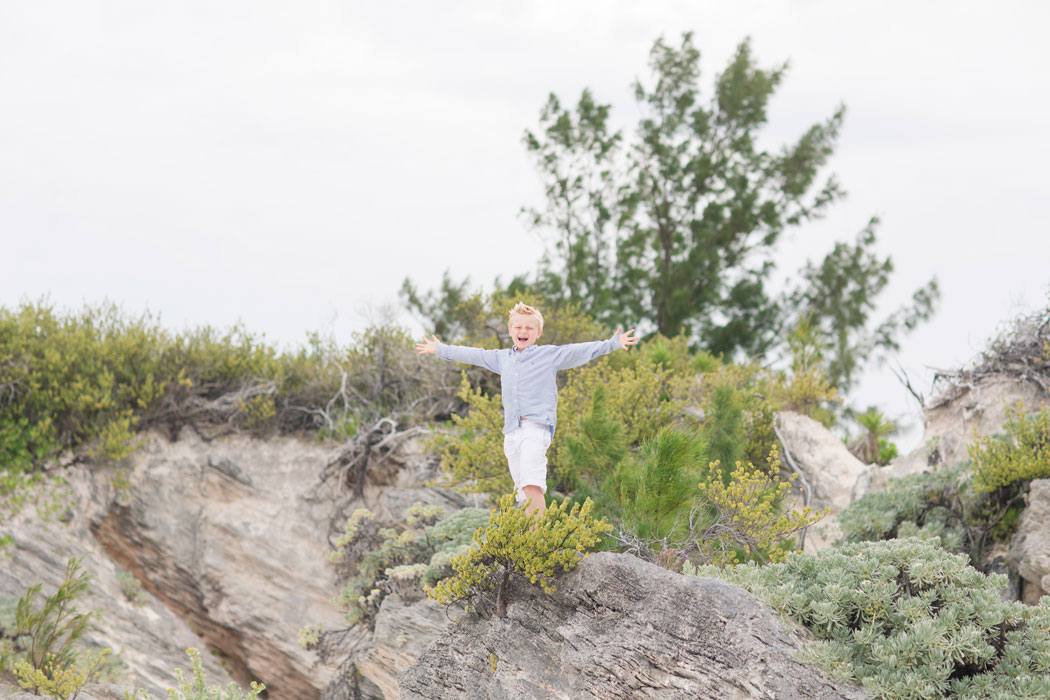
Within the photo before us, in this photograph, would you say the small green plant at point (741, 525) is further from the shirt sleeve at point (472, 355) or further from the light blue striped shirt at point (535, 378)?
the shirt sleeve at point (472, 355)

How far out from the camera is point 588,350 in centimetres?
655

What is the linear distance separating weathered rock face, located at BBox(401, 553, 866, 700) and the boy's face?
71.2 inches

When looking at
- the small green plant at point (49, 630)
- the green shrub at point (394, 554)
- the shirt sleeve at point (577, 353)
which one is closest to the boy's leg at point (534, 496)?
the shirt sleeve at point (577, 353)

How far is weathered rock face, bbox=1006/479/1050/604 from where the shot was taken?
7188mm

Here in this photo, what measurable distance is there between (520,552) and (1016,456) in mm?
5073

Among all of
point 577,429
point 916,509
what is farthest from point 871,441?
point 577,429

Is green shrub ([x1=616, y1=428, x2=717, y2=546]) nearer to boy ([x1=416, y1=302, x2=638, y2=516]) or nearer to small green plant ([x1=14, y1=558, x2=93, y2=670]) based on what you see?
boy ([x1=416, y1=302, x2=638, y2=516])

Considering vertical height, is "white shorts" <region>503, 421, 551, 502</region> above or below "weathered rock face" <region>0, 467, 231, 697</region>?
above

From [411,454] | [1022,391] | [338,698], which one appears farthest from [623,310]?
[338,698]

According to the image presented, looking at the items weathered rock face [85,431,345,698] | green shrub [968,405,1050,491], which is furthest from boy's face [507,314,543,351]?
weathered rock face [85,431,345,698]

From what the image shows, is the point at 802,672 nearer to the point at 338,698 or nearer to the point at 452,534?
the point at 452,534

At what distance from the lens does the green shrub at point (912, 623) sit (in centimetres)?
479

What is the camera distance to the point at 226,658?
37.7 ft

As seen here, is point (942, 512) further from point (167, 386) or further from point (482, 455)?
point (167, 386)
